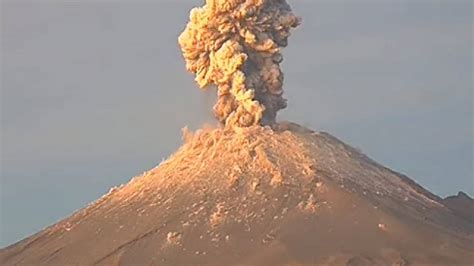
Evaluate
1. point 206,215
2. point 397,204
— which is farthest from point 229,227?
point 397,204

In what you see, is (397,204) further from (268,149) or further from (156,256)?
(156,256)

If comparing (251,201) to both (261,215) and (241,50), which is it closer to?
(261,215)

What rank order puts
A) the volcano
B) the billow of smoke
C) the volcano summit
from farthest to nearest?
1. the billow of smoke
2. the volcano summit
3. the volcano

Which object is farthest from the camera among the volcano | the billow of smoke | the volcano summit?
the billow of smoke

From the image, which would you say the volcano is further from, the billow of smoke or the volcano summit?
the billow of smoke

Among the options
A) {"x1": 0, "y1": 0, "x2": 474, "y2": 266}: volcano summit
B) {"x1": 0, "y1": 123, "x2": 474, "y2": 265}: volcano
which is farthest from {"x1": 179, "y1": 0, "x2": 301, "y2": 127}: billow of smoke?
{"x1": 0, "y1": 123, "x2": 474, "y2": 265}: volcano

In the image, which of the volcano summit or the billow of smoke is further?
the billow of smoke
